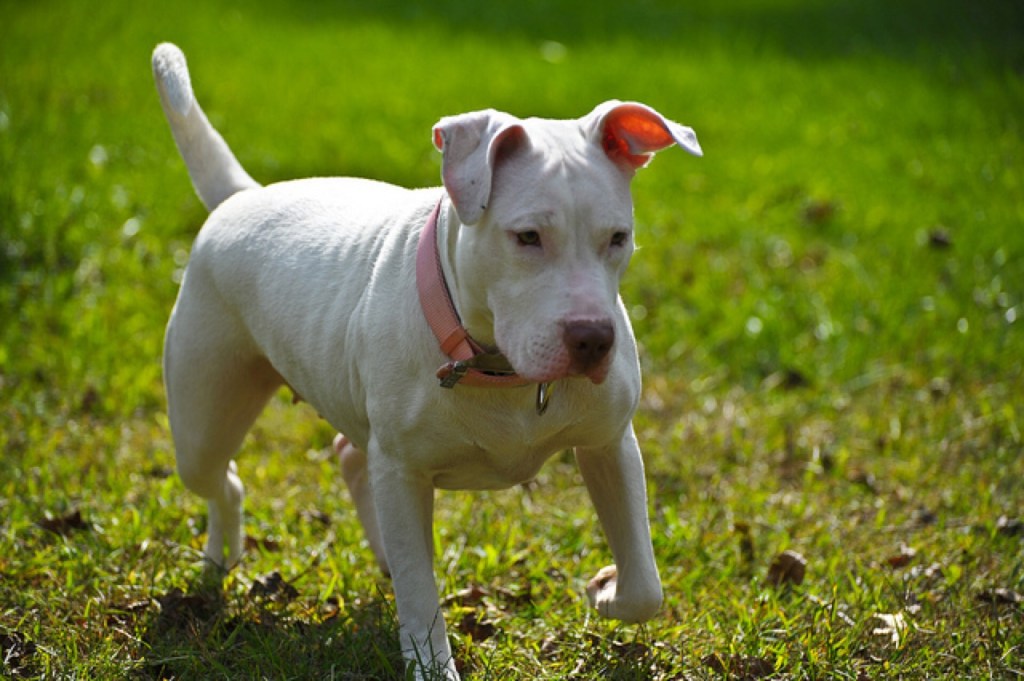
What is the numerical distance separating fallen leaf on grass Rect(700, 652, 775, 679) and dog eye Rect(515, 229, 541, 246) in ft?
4.53

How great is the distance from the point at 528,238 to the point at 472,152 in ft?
0.79

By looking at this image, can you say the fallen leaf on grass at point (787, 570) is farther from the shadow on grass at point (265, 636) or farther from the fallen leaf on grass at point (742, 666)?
the shadow on grass at point (265, 636)

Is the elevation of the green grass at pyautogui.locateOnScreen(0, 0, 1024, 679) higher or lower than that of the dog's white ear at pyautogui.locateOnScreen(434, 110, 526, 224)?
lower

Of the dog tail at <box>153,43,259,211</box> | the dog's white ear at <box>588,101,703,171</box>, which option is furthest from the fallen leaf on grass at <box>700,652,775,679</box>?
the dog tail at <box>153,43,259,211</box>

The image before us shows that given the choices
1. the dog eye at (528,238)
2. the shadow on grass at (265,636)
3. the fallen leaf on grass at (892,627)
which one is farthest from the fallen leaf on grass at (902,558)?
the dog eye at (528,238)

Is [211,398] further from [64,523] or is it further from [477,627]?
[477,627]

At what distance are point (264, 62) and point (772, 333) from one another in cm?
610

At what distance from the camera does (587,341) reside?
111 inches

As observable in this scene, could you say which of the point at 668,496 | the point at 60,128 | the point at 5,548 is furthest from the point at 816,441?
the point at 60,128

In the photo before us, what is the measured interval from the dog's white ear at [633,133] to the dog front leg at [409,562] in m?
0.99

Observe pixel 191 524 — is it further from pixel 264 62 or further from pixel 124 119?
pixel 264 62

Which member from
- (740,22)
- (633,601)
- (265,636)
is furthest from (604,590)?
(740,22)

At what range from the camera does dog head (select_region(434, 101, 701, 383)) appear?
2.84m

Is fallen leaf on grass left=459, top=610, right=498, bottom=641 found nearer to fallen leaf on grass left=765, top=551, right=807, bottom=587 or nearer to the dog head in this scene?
fallen leaf on grass left=765, top=551, right=807, bottom=587
